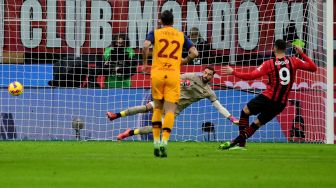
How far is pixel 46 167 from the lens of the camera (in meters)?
10.3

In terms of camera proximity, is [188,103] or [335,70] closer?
[188,103]

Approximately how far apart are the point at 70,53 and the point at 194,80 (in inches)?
126

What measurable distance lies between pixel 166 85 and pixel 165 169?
3101 mm

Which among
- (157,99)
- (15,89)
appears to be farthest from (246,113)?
(15,89)

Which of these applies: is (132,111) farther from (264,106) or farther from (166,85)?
(166,85)

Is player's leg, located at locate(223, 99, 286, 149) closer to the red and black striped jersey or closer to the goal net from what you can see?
the red and black striped jersey

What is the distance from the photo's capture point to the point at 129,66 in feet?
66.5

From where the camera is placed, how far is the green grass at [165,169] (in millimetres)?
8422

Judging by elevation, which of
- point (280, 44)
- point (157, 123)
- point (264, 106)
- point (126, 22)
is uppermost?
point (126, 22)

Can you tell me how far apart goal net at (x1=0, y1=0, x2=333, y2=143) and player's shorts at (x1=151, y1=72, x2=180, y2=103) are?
690cm

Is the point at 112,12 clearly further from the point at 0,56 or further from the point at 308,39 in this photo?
the point at 308,39

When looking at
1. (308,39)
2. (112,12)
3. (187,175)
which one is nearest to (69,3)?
(112,12)

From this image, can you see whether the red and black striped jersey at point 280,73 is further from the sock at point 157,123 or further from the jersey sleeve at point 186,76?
the jersey sleeve at point 186,76

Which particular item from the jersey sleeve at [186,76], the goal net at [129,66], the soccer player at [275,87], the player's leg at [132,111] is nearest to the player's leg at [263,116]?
→ the soccer player at [275,87]
